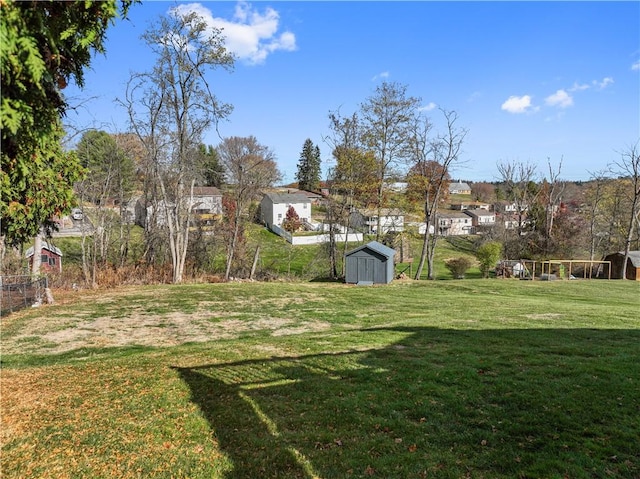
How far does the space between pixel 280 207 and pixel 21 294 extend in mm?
41269

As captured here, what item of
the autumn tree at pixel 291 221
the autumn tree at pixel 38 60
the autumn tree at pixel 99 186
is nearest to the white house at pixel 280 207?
the autumn tree at pixel 291 221

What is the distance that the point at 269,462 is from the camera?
3.82 meters

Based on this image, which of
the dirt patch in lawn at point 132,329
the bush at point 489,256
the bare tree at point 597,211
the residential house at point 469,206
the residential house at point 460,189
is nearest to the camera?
the dirt patch in lawn at point 132,329

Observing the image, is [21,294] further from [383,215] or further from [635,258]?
[635,258]

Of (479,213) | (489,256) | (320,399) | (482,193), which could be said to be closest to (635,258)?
(489,256)

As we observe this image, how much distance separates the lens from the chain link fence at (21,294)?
11867 mm

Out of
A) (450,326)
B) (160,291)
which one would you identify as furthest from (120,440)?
(160,291)

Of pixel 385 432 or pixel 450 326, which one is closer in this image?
pixel 385 432

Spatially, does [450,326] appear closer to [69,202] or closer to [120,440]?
[120,440]

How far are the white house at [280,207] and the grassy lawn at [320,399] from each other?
42033mm

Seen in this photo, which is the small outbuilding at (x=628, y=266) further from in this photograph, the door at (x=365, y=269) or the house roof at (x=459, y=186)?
the house roof at (x=459, y=186)

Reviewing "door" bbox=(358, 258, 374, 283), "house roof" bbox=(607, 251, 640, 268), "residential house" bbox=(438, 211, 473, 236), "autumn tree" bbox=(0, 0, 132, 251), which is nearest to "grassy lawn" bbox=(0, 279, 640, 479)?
"autumn tree" bbox=(0, 0, 132, 251)

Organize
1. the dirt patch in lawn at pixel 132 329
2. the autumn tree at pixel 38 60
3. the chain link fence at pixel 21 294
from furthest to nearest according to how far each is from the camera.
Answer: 1. the chain link fence at pixel 21 294
2. the dirt patch in lawn at pixel 132 329
3. the autumn tree at pixel 38 60

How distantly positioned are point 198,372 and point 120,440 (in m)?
2.25
